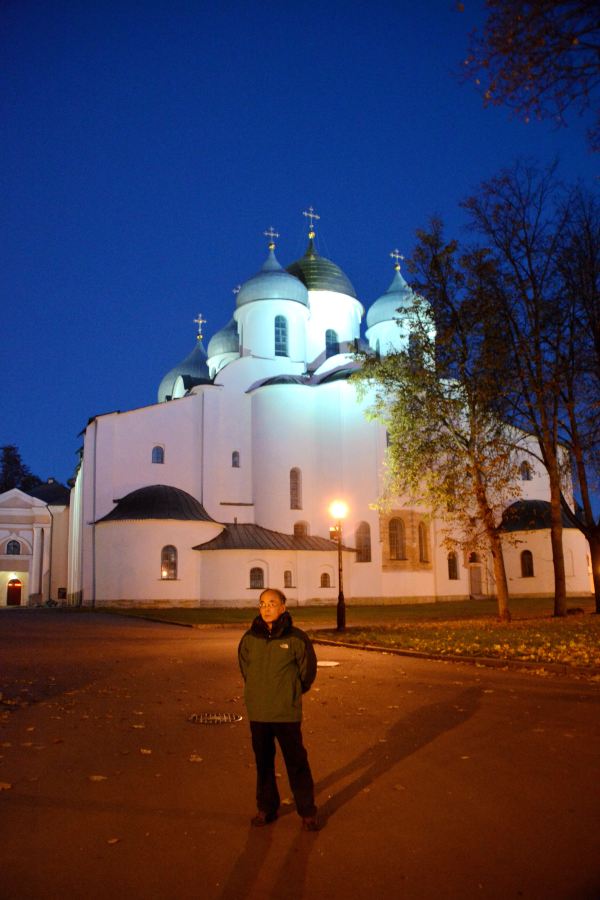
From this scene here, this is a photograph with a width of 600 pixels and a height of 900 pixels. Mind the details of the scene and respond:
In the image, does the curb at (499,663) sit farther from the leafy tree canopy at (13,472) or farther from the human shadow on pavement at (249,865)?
the leafy tree canopy at (13,472)

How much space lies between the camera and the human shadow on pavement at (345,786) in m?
4.62

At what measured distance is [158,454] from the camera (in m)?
45.1

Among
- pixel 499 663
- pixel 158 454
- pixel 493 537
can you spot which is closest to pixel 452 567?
pixel 158 454

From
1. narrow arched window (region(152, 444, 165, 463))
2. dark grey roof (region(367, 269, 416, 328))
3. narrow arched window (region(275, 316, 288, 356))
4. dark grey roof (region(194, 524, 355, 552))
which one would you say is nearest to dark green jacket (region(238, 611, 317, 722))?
dark grey roof (region(194, 524, 355, 552))

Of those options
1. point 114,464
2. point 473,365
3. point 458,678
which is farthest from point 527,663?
point 114,464

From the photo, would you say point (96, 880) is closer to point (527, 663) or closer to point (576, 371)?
point (527, 663)

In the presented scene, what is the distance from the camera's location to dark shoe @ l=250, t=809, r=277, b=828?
18.5ft

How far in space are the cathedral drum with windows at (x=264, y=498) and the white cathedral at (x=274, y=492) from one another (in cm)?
8

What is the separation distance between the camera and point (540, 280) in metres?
26.1

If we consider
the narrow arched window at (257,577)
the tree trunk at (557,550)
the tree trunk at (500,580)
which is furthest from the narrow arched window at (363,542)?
the tree trunk at (500,580)

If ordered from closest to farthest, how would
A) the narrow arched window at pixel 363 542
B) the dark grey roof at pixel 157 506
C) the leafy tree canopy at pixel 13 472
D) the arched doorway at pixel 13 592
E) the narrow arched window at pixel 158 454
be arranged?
the dark grey roof at pixel 157 506 → the narrow arched window at pixel 158 454 → the narrow arched window at pixel 363 542 → the arched doorway at pixel 13 592 → the leafy tree canopy at pixel 13 472

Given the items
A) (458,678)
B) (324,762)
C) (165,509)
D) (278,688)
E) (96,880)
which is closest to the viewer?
(96,880)

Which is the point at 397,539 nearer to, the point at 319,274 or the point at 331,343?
the point at 331,343

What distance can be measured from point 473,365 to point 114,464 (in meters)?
24.7
